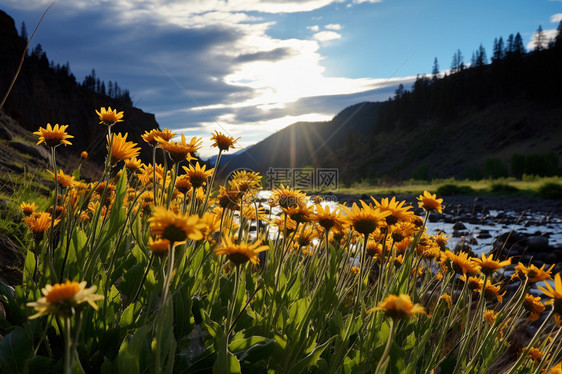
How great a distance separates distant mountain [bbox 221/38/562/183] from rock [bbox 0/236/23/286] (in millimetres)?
40318

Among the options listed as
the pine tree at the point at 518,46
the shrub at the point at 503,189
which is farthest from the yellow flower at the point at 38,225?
the pine tree at the point at 518,46

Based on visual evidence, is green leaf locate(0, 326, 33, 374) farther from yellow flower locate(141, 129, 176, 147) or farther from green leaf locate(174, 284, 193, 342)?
yellow flower locate(141, 129, 176, 147)

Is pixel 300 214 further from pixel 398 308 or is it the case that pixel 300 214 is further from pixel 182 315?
pixel 398 308

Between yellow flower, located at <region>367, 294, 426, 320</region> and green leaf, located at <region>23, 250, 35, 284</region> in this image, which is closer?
yellow flower, located at <region>367, 294, 426, 320</region>

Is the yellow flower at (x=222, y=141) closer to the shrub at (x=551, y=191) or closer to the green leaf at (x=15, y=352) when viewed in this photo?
the green leaf at (x=15, y=352)

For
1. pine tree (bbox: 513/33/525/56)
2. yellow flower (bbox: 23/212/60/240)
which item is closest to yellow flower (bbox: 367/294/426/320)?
yellow flower (bbox: 23/212/60/240)

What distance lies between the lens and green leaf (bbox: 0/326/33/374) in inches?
47.5

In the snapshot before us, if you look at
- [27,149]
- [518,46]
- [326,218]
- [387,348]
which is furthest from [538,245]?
[518,46]

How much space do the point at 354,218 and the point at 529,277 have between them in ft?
2.98

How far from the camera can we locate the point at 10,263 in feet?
8.65

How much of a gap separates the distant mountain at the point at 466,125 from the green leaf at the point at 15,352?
4114cm

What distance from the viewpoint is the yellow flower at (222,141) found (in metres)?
2.11

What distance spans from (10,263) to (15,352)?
1.74m

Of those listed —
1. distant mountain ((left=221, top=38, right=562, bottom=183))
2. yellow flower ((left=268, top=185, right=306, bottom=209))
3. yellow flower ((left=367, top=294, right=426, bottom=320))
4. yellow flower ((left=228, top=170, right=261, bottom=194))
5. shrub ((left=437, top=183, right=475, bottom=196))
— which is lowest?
shrub ((left=437, top=183, right=475, bottom=196))
